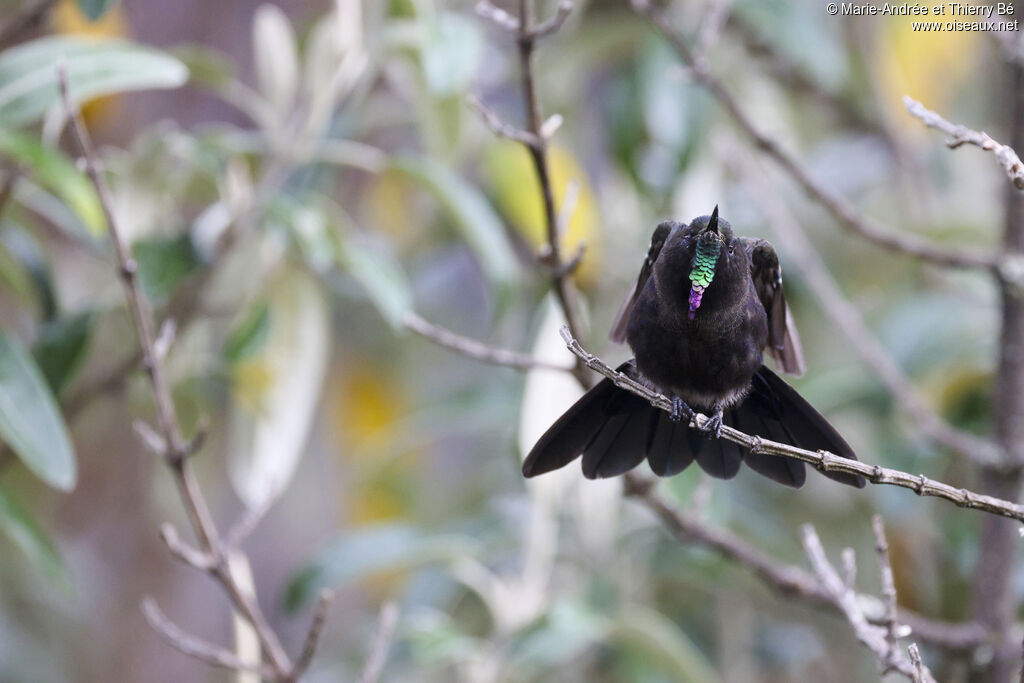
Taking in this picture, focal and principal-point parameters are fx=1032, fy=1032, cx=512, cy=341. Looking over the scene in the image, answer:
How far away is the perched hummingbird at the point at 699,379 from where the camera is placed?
76 centimetres

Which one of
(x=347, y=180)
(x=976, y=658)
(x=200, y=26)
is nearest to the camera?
(x=976, y=658)

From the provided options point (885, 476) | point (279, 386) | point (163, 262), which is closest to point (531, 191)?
point (279, 386)

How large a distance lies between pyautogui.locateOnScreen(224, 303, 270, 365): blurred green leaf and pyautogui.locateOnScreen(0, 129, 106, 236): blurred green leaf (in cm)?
26

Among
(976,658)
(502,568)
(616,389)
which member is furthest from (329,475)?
(616,389)

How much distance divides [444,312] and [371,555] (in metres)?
1.10

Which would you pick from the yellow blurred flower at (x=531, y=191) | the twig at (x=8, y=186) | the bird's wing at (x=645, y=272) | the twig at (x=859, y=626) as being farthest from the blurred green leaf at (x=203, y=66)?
the twig at (x=859, y=626)

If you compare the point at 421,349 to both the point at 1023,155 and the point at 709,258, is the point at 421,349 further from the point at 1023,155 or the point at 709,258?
the point at 709,258

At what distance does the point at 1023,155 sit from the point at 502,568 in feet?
4.50

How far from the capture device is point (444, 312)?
109 inches

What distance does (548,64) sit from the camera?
6.89 feet

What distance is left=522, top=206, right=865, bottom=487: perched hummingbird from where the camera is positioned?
764 mm

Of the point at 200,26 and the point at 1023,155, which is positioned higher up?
the point at 1023,155

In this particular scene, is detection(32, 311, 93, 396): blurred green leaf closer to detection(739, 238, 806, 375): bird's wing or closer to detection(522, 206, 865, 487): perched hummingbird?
detection(522, 206, 865, 487): perched hummingbird

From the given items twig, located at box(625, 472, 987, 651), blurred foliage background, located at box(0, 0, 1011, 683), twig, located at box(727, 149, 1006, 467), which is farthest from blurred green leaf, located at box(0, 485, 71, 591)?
twig, located at box(727, 149, 1006, 467)
